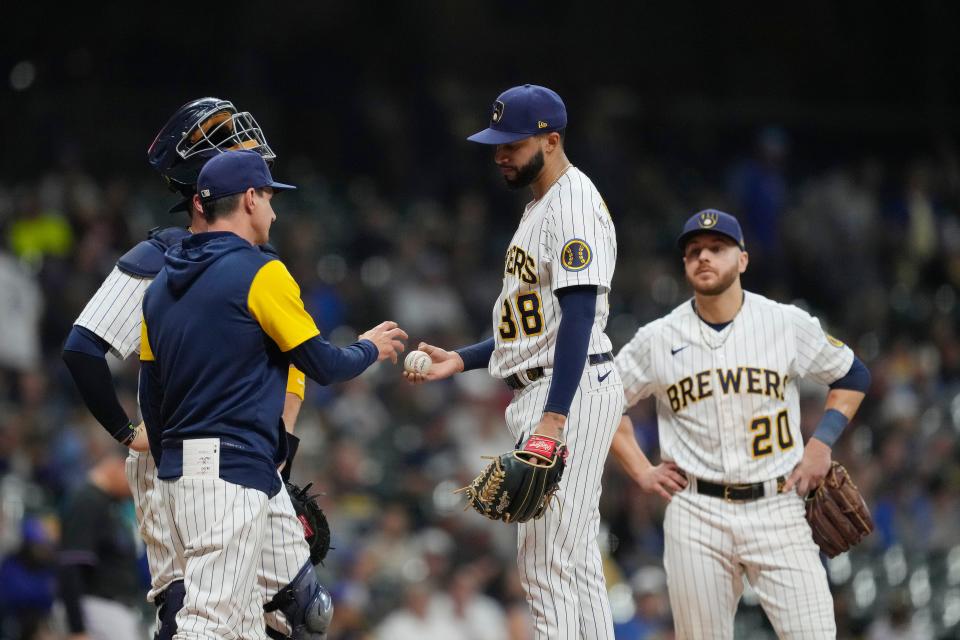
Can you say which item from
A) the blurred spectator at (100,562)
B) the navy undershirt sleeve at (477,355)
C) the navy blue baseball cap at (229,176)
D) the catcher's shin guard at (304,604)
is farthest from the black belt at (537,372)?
the blurred spectator at (100,562)

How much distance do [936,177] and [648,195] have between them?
4319 millimetres

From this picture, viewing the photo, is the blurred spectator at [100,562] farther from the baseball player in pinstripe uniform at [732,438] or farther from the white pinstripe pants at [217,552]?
the baseball player in pinstripe uniform at [732,438]

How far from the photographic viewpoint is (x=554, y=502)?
449 cm

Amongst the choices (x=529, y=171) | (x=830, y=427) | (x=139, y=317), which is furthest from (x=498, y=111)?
(x=830, y=427)

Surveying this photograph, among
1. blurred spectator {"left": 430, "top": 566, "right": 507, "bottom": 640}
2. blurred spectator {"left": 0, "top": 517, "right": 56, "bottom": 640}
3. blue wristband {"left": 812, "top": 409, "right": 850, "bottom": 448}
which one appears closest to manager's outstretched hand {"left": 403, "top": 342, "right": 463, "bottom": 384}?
blue wristband {"left": 812, "top": 409, "right": 850, "bottom": 448}

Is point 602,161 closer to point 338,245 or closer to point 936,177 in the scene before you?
point 338,245

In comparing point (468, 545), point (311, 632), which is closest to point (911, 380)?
point (468, 545)

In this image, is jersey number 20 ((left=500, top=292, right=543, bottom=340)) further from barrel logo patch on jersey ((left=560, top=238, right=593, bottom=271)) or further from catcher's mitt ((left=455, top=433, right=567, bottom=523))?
catcher's mitt ((left=455, top=433, right=567, bottom=523))

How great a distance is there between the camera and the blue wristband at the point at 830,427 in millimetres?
5355

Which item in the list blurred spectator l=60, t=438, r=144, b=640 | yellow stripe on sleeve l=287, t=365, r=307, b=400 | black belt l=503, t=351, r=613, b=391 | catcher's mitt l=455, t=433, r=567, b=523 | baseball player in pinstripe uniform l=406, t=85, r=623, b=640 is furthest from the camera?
blurred spectator l=60, t=438, r=144, b=640

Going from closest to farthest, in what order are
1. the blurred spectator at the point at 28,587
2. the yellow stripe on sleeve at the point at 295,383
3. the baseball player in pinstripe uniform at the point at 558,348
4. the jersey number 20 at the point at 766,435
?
the baseball player in pinstripe uniform at the point at 558,348 < the yellow stripe on sleeve at the point at 295,383 < the jersey number 20 at the point at 766,435 < the blurred spectator at the point at 28,587

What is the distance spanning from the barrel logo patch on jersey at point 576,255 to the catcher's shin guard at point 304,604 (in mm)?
1322

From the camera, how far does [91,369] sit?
4.70 metres

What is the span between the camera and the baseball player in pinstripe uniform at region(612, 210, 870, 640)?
5168 mm
